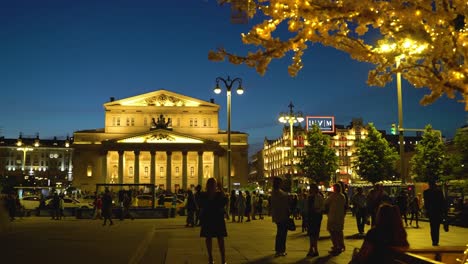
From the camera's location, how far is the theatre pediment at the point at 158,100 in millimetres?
103688

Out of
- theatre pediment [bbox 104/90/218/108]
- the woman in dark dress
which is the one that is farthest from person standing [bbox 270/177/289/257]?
theatre pediment [bbox 104/90/218/108]

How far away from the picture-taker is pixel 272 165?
150 meters

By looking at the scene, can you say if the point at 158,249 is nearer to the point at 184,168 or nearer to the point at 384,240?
the point at 384,240

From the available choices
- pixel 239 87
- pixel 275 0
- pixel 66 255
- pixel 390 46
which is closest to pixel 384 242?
pixel 390 46

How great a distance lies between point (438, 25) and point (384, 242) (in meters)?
3.07

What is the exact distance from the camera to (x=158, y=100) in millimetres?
104125

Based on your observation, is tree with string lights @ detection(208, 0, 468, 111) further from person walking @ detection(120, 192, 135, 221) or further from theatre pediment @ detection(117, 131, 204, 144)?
theatre pediment @ detection(117, 131, 204, 144)

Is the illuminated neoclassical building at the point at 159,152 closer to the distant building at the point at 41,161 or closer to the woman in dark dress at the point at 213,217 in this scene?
the distant building at the point at 41,161

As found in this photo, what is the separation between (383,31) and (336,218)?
7705 mm

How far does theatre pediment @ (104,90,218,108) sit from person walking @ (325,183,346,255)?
90.8 meters

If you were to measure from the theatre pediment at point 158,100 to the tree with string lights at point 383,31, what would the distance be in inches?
3816

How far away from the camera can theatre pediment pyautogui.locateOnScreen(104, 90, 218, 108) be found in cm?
10369

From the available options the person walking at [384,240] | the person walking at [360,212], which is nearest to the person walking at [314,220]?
the person walking at [360,212]

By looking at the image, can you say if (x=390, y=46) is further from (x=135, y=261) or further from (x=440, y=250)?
(x=135, y=261)
